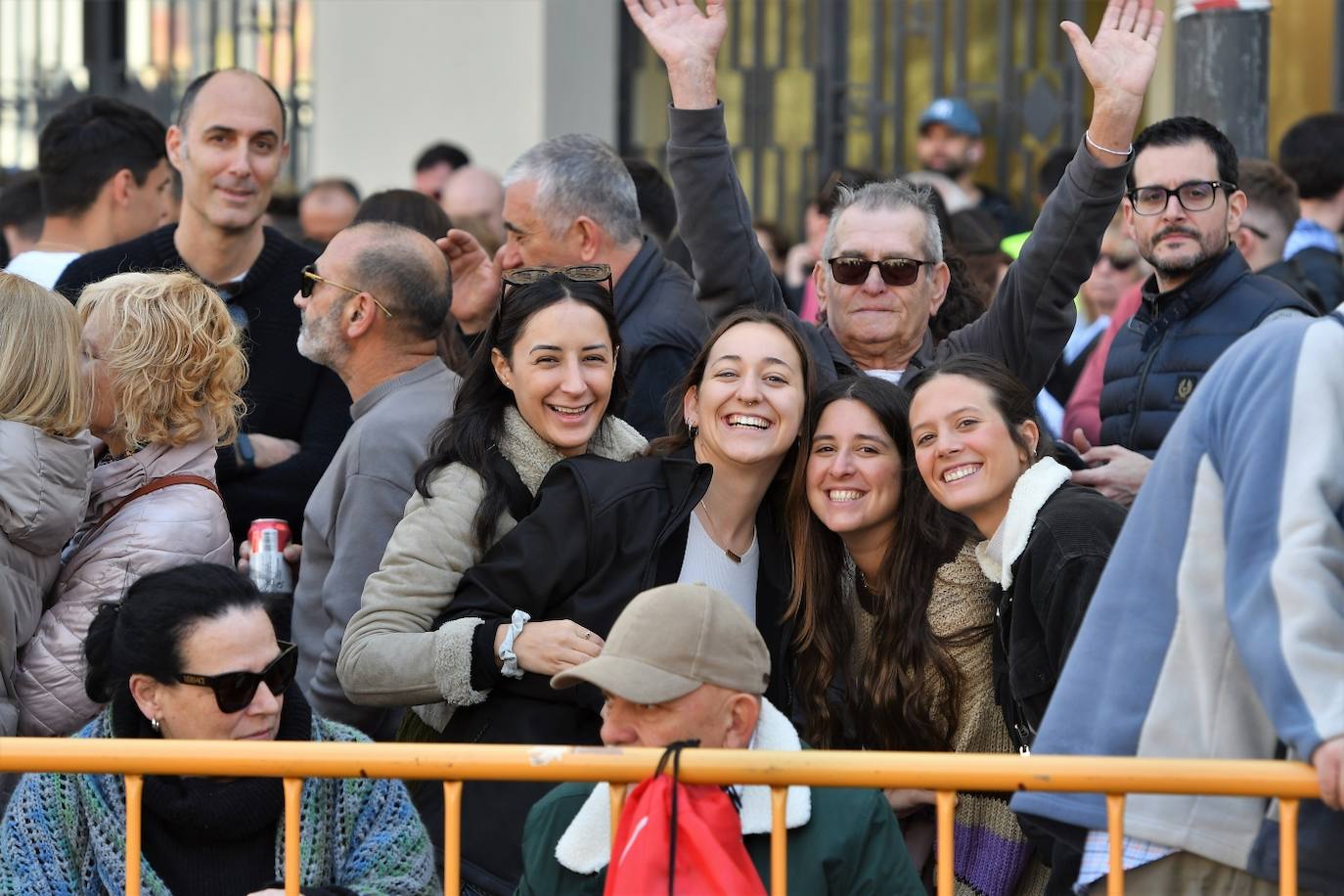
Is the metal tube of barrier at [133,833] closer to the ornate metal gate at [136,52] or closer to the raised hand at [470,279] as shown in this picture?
the raised hand at [470,279]

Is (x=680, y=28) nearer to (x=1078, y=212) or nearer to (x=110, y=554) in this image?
(x=1078, y=212)

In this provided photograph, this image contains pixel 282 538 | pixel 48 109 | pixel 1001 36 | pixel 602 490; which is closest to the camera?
pixel 602 490

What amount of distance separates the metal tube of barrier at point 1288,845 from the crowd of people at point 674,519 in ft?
0.18

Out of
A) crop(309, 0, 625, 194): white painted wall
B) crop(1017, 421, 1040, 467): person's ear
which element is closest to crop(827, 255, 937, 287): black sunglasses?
crop(1017, 421, 1040, 467): person's ear

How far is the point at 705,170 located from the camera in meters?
4.68

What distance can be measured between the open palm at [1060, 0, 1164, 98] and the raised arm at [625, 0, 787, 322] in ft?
2.79

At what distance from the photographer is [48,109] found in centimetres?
1065

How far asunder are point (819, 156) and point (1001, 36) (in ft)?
3.62

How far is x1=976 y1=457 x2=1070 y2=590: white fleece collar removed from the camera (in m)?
3.78

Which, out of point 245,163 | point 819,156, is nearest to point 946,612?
point 245,163

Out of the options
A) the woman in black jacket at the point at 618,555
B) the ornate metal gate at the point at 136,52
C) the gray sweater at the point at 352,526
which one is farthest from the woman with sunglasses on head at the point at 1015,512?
the ornate metal gate at the point at 136,52

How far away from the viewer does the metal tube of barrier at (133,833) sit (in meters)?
3.15

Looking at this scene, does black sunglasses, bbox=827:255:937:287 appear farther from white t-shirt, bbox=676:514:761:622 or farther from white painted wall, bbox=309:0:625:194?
white painted wall, bbox=309:0:625:194

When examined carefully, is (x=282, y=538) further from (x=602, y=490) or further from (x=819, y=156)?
(x=819, y=156)
